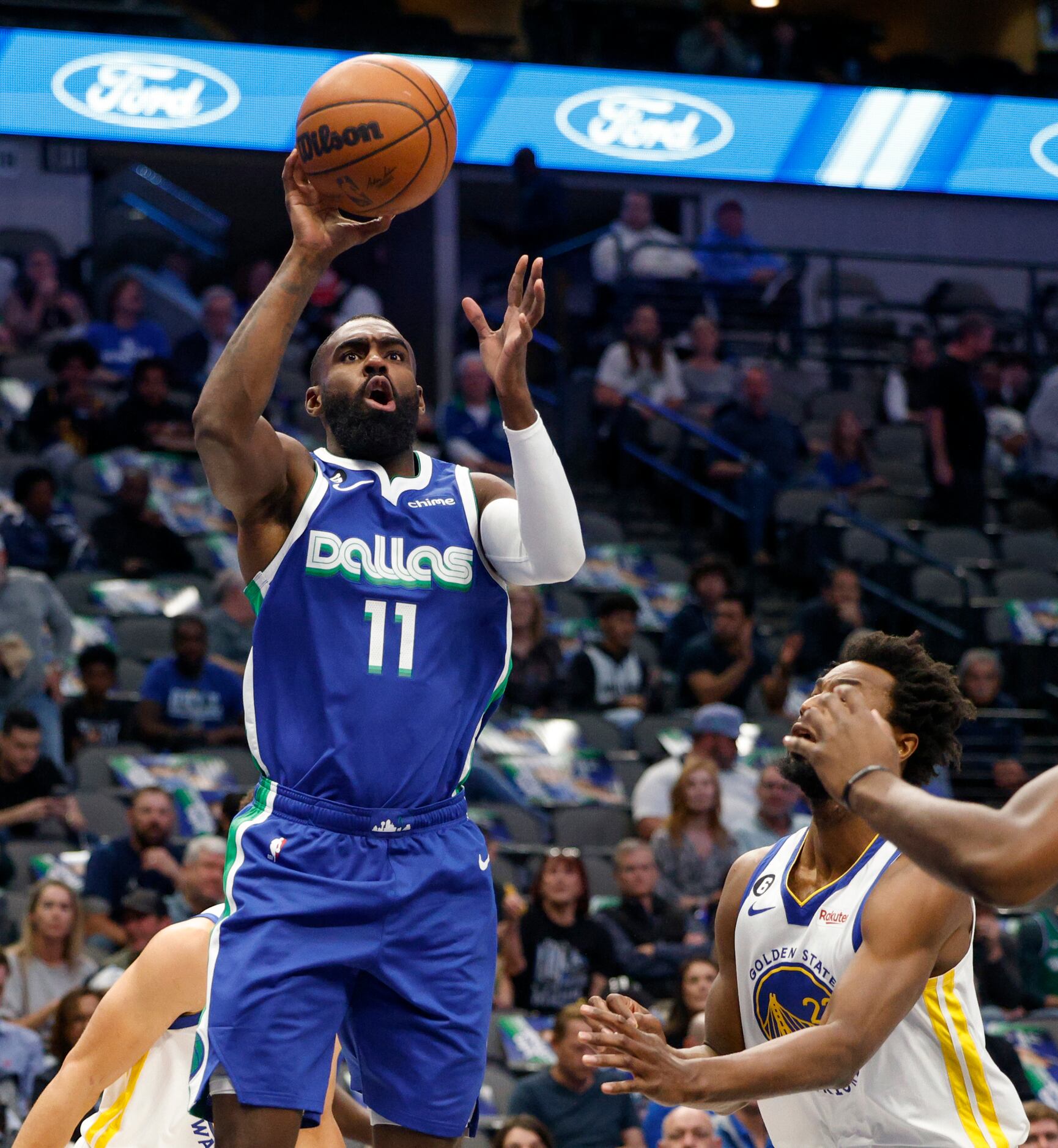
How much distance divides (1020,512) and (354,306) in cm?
550

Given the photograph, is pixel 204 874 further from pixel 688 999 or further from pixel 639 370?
pixel 639 370

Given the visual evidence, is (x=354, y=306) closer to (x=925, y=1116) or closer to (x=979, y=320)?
(x=979, y=320)

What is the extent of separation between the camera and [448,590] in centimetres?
381

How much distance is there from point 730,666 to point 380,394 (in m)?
7.31

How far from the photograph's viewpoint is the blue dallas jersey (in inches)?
144

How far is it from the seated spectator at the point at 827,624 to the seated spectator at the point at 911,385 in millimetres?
3272

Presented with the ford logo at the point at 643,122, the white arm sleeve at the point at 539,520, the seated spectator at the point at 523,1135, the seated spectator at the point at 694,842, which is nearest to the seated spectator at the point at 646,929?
the seated spectator at the point at 694,842

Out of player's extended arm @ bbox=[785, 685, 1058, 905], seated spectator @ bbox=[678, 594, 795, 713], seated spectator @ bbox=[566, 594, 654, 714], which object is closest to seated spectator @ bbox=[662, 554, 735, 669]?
seated spectator @ bbox=[678, 594, 795, 713]

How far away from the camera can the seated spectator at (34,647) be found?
924 centimetres

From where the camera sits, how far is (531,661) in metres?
10.5

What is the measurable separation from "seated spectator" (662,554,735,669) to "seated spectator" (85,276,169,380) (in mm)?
4389

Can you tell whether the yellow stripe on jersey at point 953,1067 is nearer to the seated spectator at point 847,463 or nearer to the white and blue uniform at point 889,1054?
the white and blue uniform at point 889,1054

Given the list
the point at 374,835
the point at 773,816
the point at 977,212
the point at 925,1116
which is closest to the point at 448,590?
the point at 374,835

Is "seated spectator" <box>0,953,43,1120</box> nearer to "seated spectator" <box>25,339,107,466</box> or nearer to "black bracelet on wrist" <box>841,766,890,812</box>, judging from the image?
"black bracelet on wrist" <box>841,766,890,812</box>
